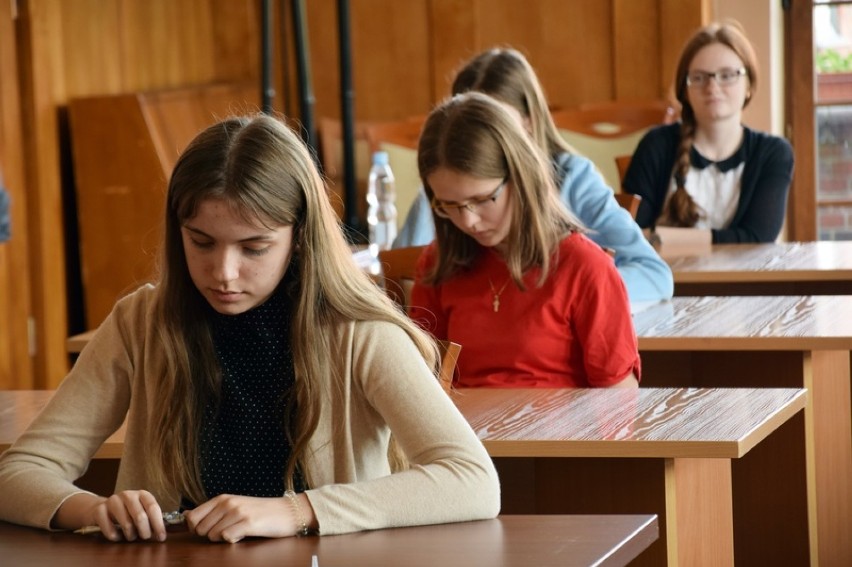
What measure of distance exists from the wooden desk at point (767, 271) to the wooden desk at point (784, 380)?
383mm

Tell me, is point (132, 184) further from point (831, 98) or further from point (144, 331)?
point (144, 331)

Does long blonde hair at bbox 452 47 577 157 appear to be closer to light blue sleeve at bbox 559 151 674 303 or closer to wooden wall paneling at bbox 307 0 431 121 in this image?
light blue sleeve at bbox 559 151 674 303

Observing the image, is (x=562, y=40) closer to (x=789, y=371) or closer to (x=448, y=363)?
(x=789, y=371)

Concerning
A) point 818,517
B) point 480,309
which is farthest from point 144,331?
point 818,517

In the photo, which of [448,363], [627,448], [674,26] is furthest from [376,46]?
[627,448]

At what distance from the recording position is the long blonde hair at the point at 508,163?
2.57m

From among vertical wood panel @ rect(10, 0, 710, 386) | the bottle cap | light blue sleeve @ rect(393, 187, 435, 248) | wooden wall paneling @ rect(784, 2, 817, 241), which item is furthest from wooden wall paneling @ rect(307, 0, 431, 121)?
light blue sleeve @ rect(393, 187, 435, 248)

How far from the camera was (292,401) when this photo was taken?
183cm

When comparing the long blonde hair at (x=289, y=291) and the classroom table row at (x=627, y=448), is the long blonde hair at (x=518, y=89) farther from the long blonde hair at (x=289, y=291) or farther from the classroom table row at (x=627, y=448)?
Result: the long blonde hair at (x=289, y=291)

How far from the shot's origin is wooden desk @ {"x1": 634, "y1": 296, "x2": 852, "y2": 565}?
9.25 feet

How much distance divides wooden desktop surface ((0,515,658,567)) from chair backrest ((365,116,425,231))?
4.21 meters

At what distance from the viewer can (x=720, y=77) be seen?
4461 mm

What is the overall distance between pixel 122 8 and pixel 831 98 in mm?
2928

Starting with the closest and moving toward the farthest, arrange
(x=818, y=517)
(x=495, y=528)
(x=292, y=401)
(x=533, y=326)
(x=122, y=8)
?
1. (x=495, y=528)
2. (x=292, y=401)
3. (x=533, y=326)
4. (x=818, y=517)
5. (x=122, y=8)
